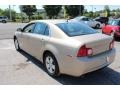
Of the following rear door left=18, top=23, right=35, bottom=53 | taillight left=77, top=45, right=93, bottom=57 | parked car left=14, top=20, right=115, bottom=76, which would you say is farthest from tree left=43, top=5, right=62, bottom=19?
taillight left=77, top=45, right=93, bottom=57

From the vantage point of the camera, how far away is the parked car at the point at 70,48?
4.57m

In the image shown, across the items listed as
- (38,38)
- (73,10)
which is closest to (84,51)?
(38,38)

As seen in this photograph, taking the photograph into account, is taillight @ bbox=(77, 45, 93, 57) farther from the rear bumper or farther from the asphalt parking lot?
the asphalt parking lot

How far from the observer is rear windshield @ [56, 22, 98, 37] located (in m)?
5.29

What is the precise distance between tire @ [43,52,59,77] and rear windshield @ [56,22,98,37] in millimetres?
734

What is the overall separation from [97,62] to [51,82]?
4.03 feet

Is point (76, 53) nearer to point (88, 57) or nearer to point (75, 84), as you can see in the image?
point (88, 57)

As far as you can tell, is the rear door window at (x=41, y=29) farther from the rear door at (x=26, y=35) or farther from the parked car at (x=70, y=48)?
the rear door at (x=26, y=35)

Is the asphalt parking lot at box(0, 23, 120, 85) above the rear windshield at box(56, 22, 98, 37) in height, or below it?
below

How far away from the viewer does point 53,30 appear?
5449 millimetres

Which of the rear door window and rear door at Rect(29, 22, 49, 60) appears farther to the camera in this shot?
the rear door window

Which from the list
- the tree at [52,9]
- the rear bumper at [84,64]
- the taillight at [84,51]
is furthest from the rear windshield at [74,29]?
the tree at [52,9]

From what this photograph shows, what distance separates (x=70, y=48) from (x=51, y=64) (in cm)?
99

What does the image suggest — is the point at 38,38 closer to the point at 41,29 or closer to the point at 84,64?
the point at 41,29
